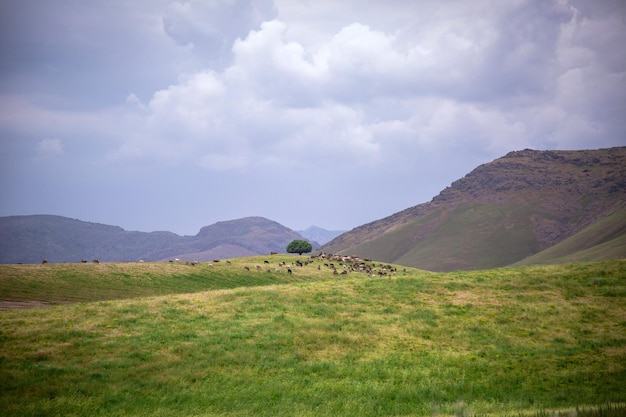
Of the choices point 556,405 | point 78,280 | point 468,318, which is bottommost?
point 556,405

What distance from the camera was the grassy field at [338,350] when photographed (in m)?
23.5

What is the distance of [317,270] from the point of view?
9462 centimetres

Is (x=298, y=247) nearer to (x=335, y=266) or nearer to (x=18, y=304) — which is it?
(x=335, y=266)

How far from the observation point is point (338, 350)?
30750mm

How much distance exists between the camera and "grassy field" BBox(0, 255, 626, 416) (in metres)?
23.5

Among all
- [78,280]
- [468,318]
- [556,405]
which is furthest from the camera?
[78,280]

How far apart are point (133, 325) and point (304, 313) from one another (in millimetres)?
13477

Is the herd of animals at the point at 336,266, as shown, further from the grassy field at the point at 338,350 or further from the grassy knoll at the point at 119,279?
the grassy field at the point at 338,350

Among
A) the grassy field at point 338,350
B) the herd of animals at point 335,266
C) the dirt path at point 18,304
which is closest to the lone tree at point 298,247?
the herd of animals at point 335,266

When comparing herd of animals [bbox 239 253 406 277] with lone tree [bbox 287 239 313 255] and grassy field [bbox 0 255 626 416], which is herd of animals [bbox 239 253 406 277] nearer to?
lone tree [bbox 287 239 313 255]

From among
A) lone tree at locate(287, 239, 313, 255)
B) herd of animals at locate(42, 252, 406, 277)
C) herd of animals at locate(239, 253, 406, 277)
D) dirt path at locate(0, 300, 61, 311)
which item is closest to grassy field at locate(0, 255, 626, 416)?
dirt path at locate(0, 300, 61, 311)

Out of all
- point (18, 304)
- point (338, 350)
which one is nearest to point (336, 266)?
point (18, 304)

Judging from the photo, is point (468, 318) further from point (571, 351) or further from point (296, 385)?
point (296, 385)

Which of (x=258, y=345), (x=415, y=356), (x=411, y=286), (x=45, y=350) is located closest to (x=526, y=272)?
(x=411, y=286)
